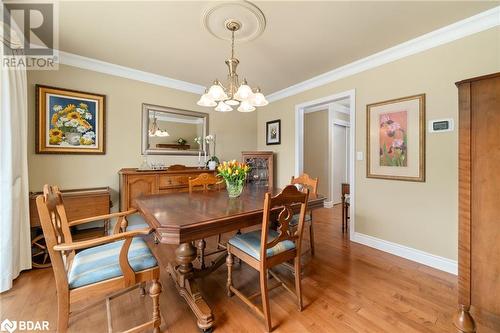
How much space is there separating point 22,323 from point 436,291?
3191 mm

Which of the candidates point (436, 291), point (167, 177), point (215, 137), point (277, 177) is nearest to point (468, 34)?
point (436, 291)

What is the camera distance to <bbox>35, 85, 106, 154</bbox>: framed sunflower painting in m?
2.46

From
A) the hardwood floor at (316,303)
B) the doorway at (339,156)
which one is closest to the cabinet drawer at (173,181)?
the hardwood floor at (316,303)

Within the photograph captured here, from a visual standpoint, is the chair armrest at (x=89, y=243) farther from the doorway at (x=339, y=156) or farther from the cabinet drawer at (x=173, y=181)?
the doorway at (x=339, y=156)

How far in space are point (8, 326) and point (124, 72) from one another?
2.95 m

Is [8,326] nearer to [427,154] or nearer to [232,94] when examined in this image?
[232,94]

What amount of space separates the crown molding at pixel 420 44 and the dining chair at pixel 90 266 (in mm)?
3116

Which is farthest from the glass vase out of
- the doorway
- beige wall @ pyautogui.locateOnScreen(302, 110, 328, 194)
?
the doorway

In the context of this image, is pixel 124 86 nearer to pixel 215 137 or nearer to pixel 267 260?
pixel 215 137

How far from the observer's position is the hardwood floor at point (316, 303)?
4.61 ft

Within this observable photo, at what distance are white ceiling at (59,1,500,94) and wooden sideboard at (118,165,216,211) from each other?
1510 millimetres

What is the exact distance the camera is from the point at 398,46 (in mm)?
2369

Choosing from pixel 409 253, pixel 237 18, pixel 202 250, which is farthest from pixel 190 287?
pixel 409 253

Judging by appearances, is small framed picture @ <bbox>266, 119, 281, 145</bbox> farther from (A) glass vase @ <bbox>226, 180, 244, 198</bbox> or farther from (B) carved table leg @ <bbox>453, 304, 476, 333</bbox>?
(B) carved table leg @ <bbox>453, 304, 476, 333</bbox>
